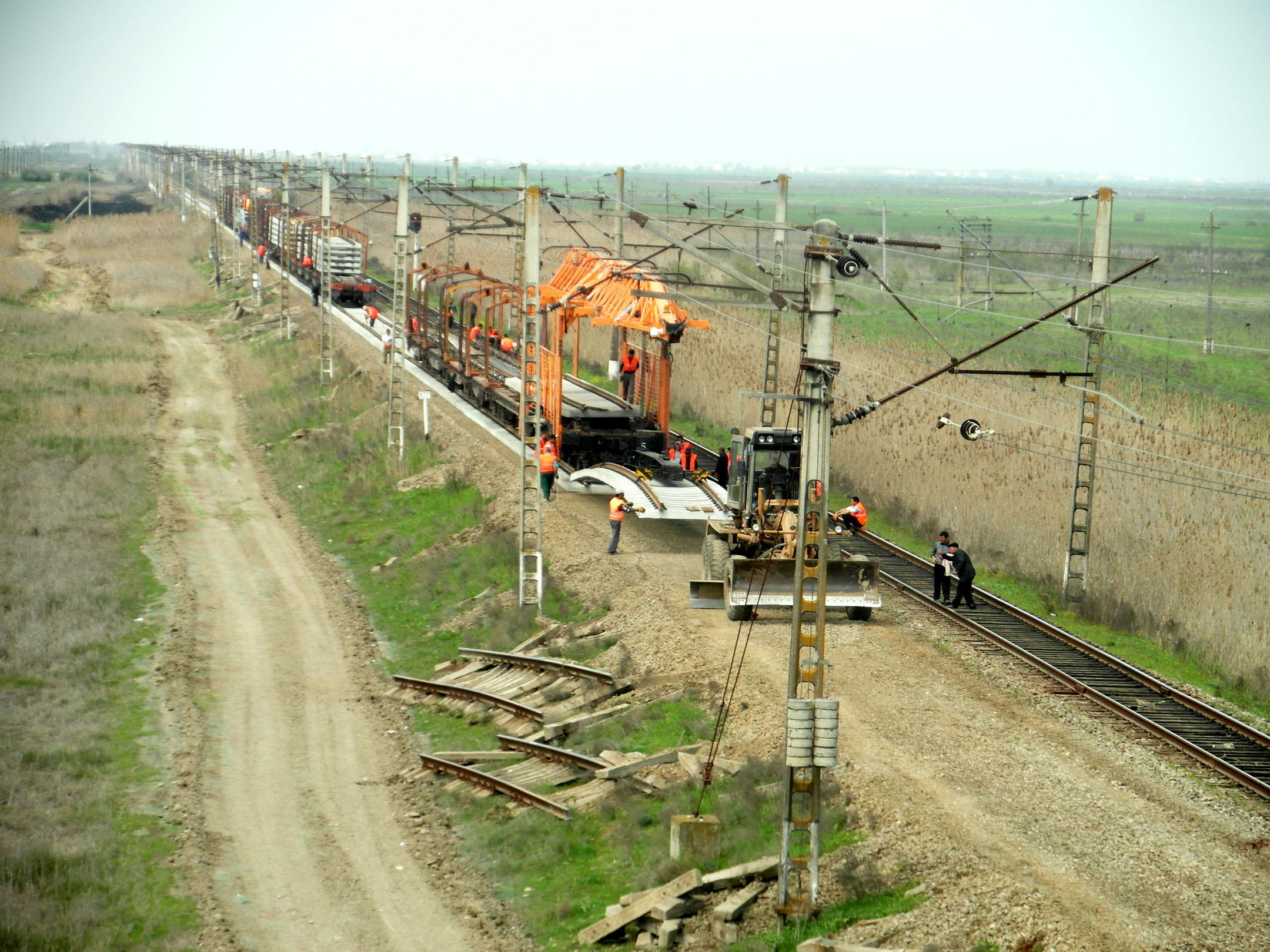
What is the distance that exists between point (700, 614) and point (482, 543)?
8.06 m

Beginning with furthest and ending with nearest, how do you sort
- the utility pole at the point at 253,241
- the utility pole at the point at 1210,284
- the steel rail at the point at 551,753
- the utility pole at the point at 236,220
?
the utility pole at the point at 236,220, the utility pole at the point at 253,241, the utility pole at the point at 1210,284, the steel rail at the point at 551,753

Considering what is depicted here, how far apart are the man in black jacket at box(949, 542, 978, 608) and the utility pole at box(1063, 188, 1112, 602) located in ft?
7.35

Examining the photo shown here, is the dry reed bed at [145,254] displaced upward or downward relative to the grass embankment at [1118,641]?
upward

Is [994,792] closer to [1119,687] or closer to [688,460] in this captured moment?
[1119,687]

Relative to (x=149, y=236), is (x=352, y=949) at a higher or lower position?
lower

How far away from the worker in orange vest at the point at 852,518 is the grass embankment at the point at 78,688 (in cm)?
1202

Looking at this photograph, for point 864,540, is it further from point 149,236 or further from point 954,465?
point 149,236

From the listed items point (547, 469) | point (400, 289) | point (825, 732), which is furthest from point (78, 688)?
point (400, 289)

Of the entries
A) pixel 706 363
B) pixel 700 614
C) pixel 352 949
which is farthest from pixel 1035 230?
pixel 352 949

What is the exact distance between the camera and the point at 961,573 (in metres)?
22.9

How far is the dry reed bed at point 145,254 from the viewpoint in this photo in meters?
73.5

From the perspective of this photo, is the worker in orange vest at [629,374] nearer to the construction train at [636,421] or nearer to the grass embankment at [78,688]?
the construction train at [636,421]

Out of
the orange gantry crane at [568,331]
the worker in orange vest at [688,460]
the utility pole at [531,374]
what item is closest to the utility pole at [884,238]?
the orange gantry crane at [568,331]

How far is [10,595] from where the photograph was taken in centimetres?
2525
